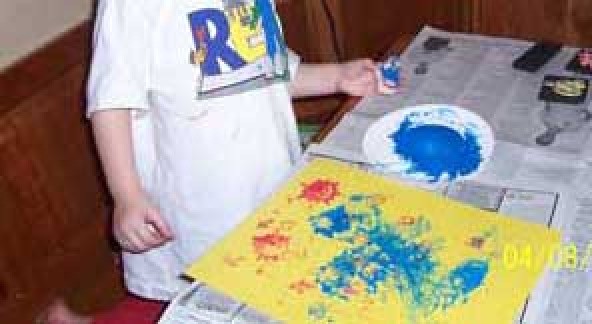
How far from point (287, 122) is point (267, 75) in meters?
0.10

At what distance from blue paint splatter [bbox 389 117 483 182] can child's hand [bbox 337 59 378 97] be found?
92mm

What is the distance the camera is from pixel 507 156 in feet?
2.35

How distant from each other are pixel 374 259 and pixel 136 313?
41 cm

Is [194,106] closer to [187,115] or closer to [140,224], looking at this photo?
[187,115]

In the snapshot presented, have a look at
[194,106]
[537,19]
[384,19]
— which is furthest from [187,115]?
[537,19]

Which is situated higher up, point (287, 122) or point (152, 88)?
point (152, 88)

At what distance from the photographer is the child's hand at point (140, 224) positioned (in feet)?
2.46

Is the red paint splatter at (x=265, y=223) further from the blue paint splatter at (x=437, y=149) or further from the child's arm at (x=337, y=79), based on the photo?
the child's arm at (x=337, y=79)

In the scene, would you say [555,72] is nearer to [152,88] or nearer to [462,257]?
[462,257]

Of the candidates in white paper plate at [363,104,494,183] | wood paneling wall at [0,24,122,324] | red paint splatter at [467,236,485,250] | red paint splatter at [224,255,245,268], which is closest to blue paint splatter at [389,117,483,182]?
white paper plate at [363,104,494,183]

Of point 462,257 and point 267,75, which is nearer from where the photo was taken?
point 462,257

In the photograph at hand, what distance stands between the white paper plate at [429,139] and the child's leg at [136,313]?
1.13ft

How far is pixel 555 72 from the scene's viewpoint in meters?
0.83

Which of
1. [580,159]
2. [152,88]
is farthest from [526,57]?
[152,88]
